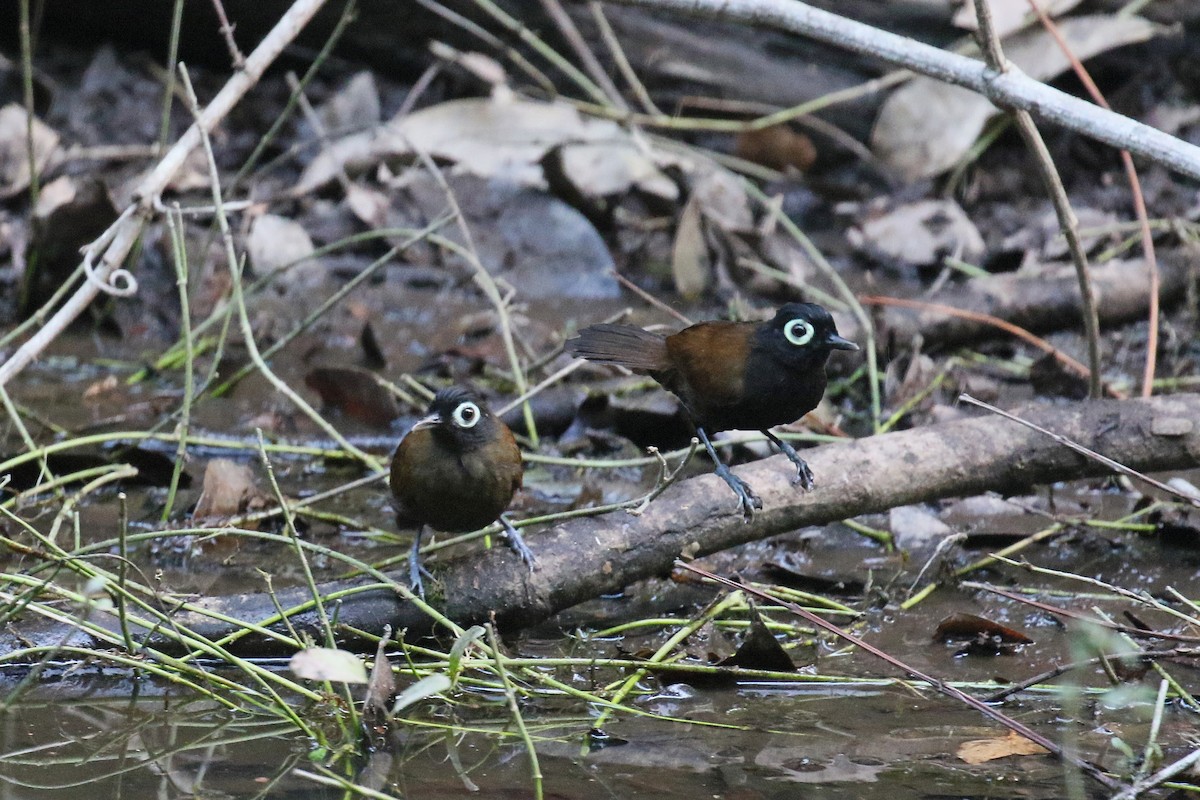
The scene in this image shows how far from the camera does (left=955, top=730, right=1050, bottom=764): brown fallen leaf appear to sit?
3252 mm

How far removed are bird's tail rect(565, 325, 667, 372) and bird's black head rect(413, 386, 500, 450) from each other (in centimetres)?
55

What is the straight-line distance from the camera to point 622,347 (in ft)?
14.6

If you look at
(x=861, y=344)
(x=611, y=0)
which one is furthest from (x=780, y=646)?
(x=861, y=344)

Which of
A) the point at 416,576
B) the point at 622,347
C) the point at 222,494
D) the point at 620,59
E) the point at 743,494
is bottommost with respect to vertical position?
the point at 222,494

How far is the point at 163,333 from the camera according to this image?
23.1ft

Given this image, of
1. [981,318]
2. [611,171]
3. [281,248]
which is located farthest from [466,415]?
[611,171]

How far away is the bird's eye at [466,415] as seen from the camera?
3908mm

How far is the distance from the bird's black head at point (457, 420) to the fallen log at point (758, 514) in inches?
14.2

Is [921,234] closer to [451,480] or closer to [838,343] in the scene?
[838,343]

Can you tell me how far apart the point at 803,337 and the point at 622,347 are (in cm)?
69

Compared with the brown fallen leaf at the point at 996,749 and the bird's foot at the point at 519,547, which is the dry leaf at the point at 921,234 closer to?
the bird's foot at the point at 519,547

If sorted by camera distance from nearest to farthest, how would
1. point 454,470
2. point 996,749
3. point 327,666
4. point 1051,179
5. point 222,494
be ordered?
point 327,666, point 996,749, point 454,470, point 1051,179, point 222,494

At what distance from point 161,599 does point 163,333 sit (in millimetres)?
3826

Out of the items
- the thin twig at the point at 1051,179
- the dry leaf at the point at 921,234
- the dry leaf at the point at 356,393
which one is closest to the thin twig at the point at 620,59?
the dry leaf at the point at 921,234
